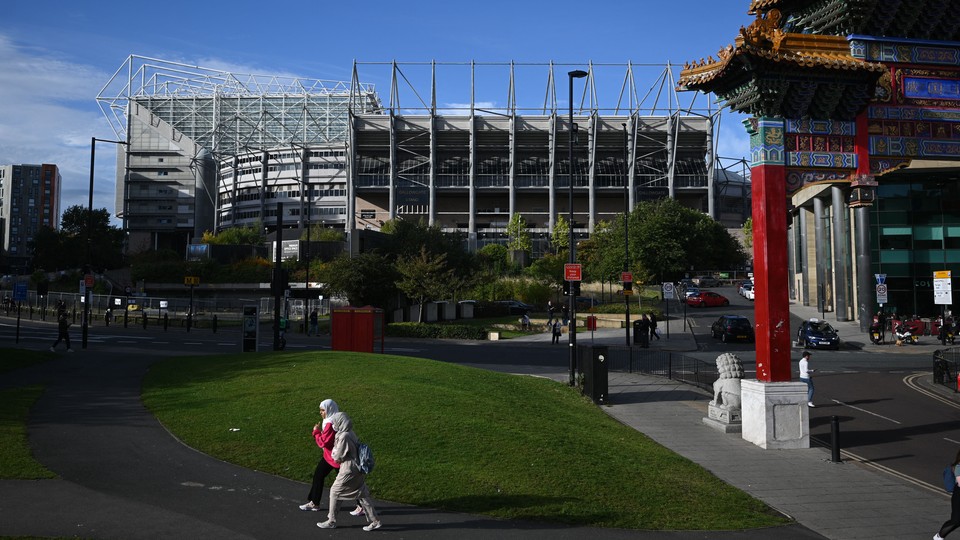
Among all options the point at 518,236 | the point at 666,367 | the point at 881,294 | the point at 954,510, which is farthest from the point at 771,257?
the point at 518,236

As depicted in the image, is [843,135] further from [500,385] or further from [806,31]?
[500,385]

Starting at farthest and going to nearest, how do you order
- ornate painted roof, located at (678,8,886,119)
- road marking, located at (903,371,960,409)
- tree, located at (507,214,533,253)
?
tree, located at (507,214,533,253), road marking, located at (903,371,960,409), ornate painted roof, located at (678,8,886,119)

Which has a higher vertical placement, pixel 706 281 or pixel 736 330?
pixel 706 281

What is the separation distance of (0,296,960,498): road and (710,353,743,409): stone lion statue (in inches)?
73.6

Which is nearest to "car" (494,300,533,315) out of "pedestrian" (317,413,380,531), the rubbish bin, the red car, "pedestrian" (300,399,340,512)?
the red car

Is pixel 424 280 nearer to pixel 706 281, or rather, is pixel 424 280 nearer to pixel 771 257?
pixel 771 257

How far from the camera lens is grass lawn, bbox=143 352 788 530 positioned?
959 cm

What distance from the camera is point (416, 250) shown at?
54906 mm

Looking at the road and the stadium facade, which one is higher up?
the stadium facade

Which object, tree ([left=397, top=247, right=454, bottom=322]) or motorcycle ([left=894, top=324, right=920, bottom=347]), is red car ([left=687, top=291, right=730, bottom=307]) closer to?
motorcycle ([left=894, top=324, right=920, bottom=347])

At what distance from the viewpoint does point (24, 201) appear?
606 feet

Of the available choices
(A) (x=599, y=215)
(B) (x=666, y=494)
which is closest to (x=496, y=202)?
(A) (x=599, y=215)

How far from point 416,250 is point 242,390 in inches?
1555

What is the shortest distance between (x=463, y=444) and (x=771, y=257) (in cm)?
765
